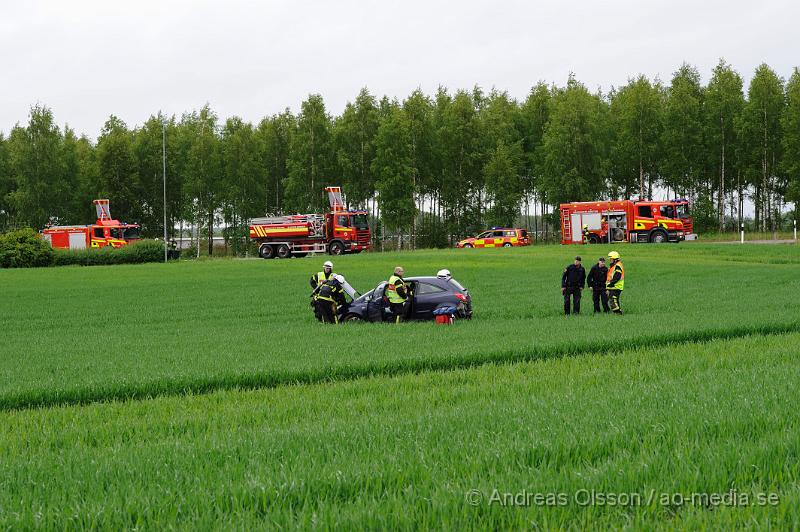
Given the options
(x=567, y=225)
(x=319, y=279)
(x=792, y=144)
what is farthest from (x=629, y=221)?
(x=319, y=279)

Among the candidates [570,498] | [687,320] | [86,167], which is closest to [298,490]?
[570,498]

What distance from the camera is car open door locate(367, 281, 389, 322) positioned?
2097 centimetres

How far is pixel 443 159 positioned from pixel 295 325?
57.5 metres

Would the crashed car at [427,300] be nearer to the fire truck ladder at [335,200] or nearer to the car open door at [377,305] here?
the car open door at [377,305]

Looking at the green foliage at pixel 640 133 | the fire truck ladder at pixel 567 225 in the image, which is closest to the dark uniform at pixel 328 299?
the fire truck ladder at pixel 567 225

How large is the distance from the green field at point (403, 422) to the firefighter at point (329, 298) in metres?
1.62

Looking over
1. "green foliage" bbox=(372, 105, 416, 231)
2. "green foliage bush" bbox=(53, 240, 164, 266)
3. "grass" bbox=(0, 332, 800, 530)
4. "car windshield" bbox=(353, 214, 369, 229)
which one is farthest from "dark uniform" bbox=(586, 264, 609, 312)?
"green foliage" bbox=(372, 105, 416, 231)

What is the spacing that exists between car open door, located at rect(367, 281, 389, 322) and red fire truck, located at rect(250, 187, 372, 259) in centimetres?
3867

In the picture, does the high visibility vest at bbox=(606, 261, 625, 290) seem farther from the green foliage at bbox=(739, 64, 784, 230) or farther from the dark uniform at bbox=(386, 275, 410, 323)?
the green foliage at bbox=(739, 64, 784, 230)

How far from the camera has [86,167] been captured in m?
82.8

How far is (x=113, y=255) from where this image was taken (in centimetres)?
5831

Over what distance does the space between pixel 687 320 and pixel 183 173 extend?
6845 cm

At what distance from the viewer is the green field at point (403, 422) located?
475 cm

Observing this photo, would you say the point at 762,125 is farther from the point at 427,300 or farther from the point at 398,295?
the point at 398,295
